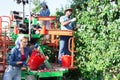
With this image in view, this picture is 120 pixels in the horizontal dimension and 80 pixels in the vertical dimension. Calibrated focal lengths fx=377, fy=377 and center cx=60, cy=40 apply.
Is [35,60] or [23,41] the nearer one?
[23,41]

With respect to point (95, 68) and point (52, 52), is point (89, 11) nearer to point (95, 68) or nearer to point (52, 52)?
point (95, 68)

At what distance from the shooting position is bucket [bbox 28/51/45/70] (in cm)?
998

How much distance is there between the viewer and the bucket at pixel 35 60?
32.8 feet

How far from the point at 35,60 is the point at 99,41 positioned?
1800mm

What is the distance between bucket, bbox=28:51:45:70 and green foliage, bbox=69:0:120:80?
125 cm

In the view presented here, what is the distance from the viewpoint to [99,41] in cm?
1020

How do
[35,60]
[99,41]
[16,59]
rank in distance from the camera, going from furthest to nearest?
1. [99,41]
2. [35,60]
3. [16,59]

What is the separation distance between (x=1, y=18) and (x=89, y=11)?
3023mm

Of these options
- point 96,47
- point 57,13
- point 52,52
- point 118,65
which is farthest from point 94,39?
point 57,13

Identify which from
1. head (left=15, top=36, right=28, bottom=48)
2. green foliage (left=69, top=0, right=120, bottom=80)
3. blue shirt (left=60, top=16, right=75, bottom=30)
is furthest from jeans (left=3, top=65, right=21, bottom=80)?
blue shirt (left=60, top=16, right=75, bottom=30)

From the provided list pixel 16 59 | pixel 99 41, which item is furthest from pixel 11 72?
pixel 99 41

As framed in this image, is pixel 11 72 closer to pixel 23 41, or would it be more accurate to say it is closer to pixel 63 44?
pixel 23 41

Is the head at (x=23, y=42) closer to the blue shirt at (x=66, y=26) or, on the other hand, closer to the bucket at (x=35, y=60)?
the bucket at (x=35, y=60)

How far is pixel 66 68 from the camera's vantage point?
1070 cm
